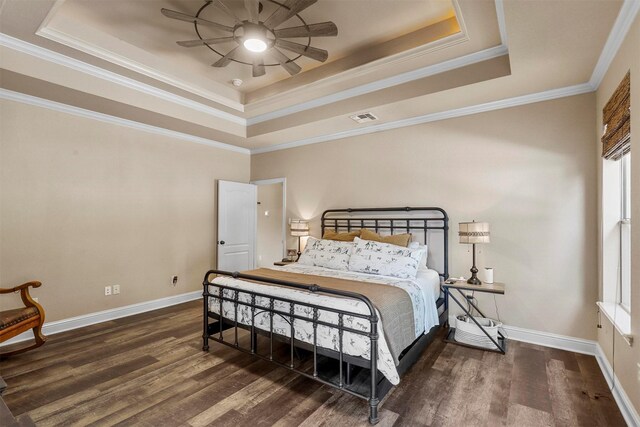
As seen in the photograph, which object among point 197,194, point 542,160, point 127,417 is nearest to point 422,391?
point 127,417

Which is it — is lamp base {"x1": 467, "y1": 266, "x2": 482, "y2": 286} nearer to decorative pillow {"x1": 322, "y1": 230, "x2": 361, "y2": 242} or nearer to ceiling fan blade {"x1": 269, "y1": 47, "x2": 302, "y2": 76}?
decorative pillow {"x1": 322, "y1": 230, "x2": 361, "y2": 242}

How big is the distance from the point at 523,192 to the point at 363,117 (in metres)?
2.11

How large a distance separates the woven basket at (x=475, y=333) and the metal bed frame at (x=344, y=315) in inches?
10.8

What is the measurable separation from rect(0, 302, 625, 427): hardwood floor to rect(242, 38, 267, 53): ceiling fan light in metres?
2.88

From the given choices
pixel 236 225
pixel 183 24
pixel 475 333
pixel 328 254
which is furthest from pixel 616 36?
pixel 236 225

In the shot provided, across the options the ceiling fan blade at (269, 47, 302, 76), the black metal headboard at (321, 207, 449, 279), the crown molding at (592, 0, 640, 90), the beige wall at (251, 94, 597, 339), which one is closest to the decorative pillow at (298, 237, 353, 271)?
the black metal headboard at (321, 207, 449, 279)

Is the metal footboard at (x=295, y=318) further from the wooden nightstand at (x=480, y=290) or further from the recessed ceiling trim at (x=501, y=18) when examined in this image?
the recessed ceiling trim at (x=501, y=18)

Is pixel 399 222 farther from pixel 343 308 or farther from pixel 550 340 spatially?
pixel 343 308

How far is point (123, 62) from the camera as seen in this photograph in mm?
3354

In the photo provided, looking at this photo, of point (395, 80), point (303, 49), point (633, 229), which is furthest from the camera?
point (395, 80)

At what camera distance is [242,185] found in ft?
19.0

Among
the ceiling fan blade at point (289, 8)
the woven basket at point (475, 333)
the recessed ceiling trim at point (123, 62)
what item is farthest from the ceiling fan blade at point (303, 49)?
the woven basket at point (475, 333)

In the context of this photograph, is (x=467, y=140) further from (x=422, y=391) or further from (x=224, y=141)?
(x=224, y=141)

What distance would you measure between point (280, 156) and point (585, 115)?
429 centimetres
